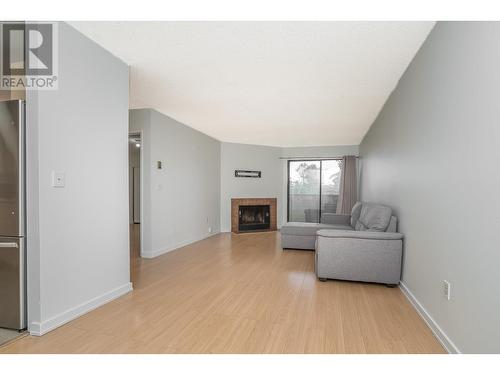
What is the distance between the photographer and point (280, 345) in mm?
1775

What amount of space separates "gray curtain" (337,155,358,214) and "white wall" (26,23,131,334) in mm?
5596

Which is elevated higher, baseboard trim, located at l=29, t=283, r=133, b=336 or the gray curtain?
the gray curtain

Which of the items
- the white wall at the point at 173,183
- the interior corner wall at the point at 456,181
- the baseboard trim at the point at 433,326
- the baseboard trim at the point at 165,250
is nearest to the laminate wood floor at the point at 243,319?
the baseboard trim at the point at 433,326

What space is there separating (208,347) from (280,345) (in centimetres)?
48

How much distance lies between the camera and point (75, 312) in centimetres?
214

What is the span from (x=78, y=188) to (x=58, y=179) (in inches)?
7.6

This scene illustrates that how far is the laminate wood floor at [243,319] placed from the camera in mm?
1767

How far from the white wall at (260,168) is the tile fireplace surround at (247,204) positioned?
263 mm

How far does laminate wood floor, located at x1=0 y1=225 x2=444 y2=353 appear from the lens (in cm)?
177

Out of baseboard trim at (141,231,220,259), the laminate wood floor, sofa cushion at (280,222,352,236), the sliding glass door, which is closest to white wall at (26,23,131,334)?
the laminate wood floor

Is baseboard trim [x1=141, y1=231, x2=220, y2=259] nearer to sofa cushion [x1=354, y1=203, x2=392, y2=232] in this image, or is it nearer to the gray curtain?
sofa cushion [x1=354, y1=203, x2=392, y2=232]

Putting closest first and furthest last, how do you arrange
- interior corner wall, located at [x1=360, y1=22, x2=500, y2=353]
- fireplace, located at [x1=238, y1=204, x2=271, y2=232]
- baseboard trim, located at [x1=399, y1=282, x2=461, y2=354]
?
interior corner wall, located at [x1=360, y1=22, x2=500, y2=353]
baseboard trim, located at [x1=399, y1=282, x2=461, y2=354]
fireplace, located at [x1=238, y1=204, x2=271, y2=232]

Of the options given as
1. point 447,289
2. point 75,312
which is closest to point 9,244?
point 75,312

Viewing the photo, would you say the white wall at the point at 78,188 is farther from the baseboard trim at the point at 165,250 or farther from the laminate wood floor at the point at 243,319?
the baseboard trim at the point at 165,250
